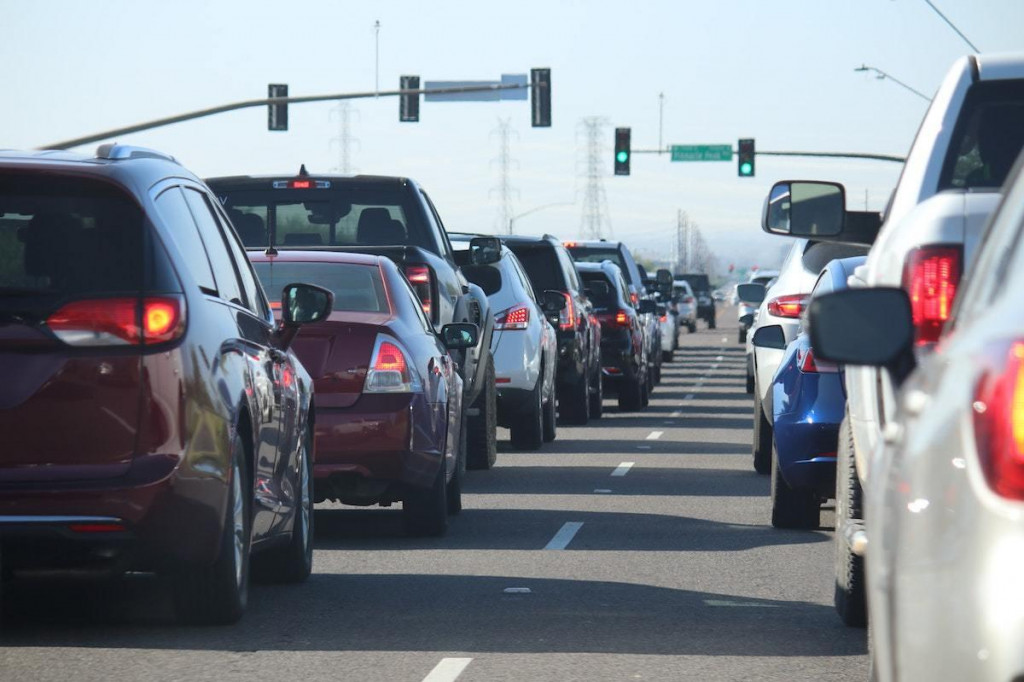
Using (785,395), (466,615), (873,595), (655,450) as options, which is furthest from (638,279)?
(873,595)

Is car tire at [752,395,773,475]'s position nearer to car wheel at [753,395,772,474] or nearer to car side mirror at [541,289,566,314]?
car wheel at [753,395,772,474]

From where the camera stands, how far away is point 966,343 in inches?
134

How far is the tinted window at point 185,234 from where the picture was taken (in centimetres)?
768

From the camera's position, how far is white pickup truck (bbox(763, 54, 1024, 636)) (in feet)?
19.3

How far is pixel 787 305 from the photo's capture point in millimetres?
14727

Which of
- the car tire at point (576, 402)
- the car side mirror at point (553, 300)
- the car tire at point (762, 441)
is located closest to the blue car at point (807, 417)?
the car tire at point (762, 441)

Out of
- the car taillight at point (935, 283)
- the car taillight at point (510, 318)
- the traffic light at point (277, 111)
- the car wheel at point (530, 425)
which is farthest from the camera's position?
the traffic light at point (277, 111)

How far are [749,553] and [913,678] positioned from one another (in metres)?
7.63

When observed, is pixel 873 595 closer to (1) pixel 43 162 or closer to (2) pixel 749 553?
(1) pixel 43 162

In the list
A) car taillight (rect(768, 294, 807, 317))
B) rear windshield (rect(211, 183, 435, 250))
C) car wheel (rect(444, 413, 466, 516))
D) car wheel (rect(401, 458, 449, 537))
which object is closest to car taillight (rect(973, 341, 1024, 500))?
car wheel (rect(401, 458, 449, 537))

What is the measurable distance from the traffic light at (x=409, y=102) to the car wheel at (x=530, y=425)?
26.1 meters

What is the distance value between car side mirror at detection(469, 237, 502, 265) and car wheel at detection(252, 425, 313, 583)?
756cm

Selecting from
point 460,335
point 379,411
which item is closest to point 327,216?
point 460,335

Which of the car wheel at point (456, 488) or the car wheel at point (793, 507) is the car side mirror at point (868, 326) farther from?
the car wheel at point (456, 488)
